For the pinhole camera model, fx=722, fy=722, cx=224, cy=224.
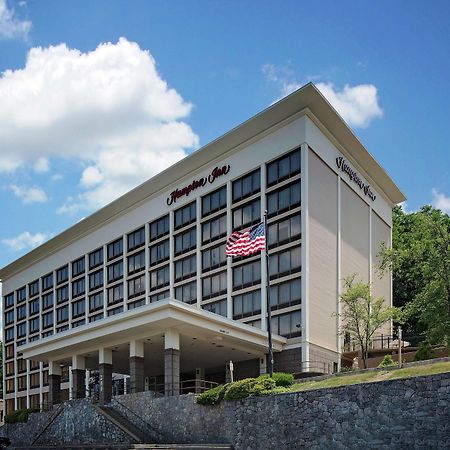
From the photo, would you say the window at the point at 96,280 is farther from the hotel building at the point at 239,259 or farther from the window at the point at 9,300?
the window at the point at 9,300

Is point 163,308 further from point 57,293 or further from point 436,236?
point 57,293

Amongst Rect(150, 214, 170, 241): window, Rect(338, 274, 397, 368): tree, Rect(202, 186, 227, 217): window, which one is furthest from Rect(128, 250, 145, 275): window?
Rect(338, 274, 397, 368): tree

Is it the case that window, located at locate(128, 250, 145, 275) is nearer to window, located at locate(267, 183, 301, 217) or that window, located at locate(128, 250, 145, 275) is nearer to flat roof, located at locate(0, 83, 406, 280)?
flat roof, located at locate(0, 83, 406, 280)

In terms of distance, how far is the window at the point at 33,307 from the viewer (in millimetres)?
89562

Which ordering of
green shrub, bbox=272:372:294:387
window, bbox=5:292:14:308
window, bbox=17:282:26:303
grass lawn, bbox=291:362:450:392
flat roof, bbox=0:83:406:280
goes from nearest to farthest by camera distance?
1. grass lawn, bbox=291:362:450:392
2. green shrub, bbox=272:372:294:387
3. flat roof, bbox=0:83:406:280
4. window, bbox=17:282:26:303
5. window, bbox=5:292:14:308

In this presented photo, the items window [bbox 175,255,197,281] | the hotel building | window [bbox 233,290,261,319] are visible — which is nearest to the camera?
the hotel building

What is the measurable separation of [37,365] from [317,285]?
45.8 meters

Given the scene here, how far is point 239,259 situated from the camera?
189ft

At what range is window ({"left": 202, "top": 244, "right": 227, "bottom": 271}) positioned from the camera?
5912 centimetres

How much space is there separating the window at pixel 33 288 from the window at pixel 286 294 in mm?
44356

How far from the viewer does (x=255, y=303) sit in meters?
55.5

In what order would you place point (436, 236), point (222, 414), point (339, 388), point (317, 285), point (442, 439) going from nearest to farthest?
point (442, 439) < point (339, 388) < point (222, 414) < point (436, 236) < point (317, 285)

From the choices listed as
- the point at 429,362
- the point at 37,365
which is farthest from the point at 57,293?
the point at 429,362

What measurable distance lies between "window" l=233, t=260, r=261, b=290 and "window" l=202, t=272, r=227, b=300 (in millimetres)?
1395
